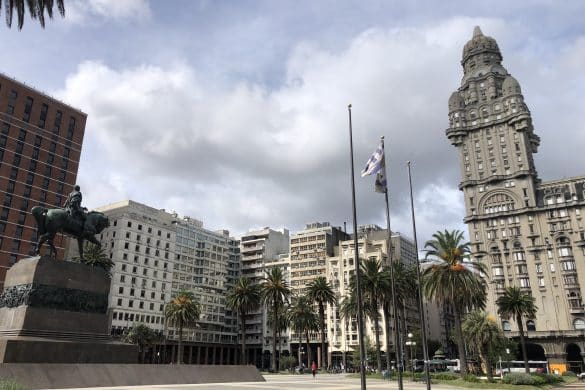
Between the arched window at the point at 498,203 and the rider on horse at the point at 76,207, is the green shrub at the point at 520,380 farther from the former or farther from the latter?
the arched window at the point at 498,203

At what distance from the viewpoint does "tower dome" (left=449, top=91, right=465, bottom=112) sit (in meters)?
132

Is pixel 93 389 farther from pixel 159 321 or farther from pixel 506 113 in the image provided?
pixel 506 113

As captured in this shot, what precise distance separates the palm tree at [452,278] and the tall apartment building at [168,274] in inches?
3190

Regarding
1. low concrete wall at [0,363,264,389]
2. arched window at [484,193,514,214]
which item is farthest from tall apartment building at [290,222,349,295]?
low concrete wall at [0,363,264,389]

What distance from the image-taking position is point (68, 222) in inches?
1310

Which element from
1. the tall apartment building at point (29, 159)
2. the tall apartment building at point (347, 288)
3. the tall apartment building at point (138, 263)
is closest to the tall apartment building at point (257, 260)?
the tall apartment building at point (347, 288)

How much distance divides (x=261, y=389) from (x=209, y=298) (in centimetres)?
11264

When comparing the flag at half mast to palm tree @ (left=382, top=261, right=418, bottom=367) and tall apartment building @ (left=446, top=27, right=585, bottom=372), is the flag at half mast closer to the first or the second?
palm tree @ (left=382, top=261, right=418, bottom=367)

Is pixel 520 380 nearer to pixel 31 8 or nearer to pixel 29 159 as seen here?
pixel 31 8

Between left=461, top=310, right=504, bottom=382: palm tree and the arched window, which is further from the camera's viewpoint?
the arched window

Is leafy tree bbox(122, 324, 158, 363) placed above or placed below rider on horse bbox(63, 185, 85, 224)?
below

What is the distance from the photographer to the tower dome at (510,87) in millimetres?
124250

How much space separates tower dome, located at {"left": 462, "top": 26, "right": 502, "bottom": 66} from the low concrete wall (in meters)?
129

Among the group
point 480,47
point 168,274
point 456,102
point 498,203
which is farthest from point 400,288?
point 480,47
